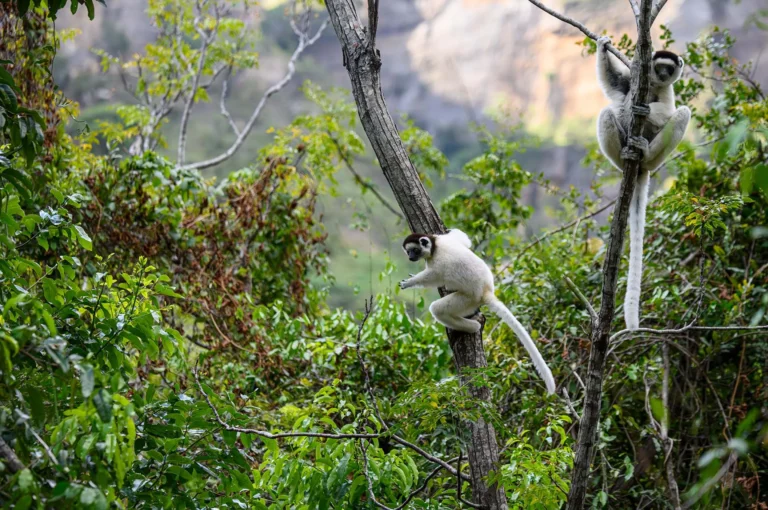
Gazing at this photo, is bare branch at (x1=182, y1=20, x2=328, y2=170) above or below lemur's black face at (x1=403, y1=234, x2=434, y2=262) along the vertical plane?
above

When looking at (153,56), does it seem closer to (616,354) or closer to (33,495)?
(616,354)

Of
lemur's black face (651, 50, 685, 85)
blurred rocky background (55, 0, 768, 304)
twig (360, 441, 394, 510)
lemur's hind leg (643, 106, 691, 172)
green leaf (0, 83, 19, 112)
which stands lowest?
twig (360, 441, 394, 510)

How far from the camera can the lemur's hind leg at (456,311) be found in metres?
3.42

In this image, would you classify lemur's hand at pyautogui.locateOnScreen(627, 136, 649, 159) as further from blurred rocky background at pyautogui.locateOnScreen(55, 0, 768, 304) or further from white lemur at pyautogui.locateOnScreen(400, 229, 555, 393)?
blurred rocky background at pyautogui.locateOnScreen(55, 0, 768, 304)

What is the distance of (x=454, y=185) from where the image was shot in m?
14.3

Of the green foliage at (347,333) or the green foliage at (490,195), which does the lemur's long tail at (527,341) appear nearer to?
the green foliage at (347,333)

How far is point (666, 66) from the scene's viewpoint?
396cm

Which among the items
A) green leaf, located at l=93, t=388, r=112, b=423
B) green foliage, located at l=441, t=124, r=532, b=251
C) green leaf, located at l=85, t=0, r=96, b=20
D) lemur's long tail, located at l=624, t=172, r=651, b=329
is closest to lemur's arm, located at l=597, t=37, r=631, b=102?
lemur's long tail, located at l=624, t=172, r=651, b=329

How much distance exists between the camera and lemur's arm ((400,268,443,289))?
12.8 feet

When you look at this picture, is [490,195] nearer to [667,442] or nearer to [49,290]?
[667,442]

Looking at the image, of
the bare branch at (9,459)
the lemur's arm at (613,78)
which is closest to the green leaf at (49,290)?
the bare branch at (9,459)

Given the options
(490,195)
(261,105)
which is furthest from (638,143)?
(261,105)

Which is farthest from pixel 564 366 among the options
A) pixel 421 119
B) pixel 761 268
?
pixel 421 119

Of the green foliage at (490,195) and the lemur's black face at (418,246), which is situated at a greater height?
the green foliage at (490,195)
